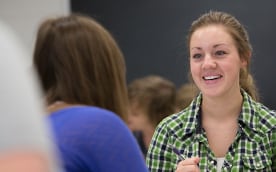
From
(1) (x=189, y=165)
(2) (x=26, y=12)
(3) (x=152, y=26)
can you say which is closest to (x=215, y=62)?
(1) (x=189, y=165)

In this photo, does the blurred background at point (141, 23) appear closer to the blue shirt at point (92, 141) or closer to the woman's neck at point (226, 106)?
the woman's neck at point (226, 106)

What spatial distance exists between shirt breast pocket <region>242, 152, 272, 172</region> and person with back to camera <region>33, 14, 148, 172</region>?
0.66 meters

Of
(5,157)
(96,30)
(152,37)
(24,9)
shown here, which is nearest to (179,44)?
(152,37)

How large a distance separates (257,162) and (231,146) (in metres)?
0.10

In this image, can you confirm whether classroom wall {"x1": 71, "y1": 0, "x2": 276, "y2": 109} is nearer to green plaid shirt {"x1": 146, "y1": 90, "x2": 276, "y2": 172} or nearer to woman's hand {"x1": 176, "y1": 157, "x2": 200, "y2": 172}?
green plaid shirt {"x1": 146, "y1": 90, "x2": 276, "y2": 172}

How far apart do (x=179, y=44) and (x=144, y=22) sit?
0.31 m

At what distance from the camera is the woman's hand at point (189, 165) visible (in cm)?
171

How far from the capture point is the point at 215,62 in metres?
1.99

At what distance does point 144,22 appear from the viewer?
4.09 meters

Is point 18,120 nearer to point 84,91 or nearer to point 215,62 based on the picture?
point 84,91

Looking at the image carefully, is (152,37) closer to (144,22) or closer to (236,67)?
(144,22)

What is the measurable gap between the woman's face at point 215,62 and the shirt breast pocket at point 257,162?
0.78 ft

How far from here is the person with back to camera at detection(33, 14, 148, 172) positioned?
114cm

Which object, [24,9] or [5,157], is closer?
[5,157]
